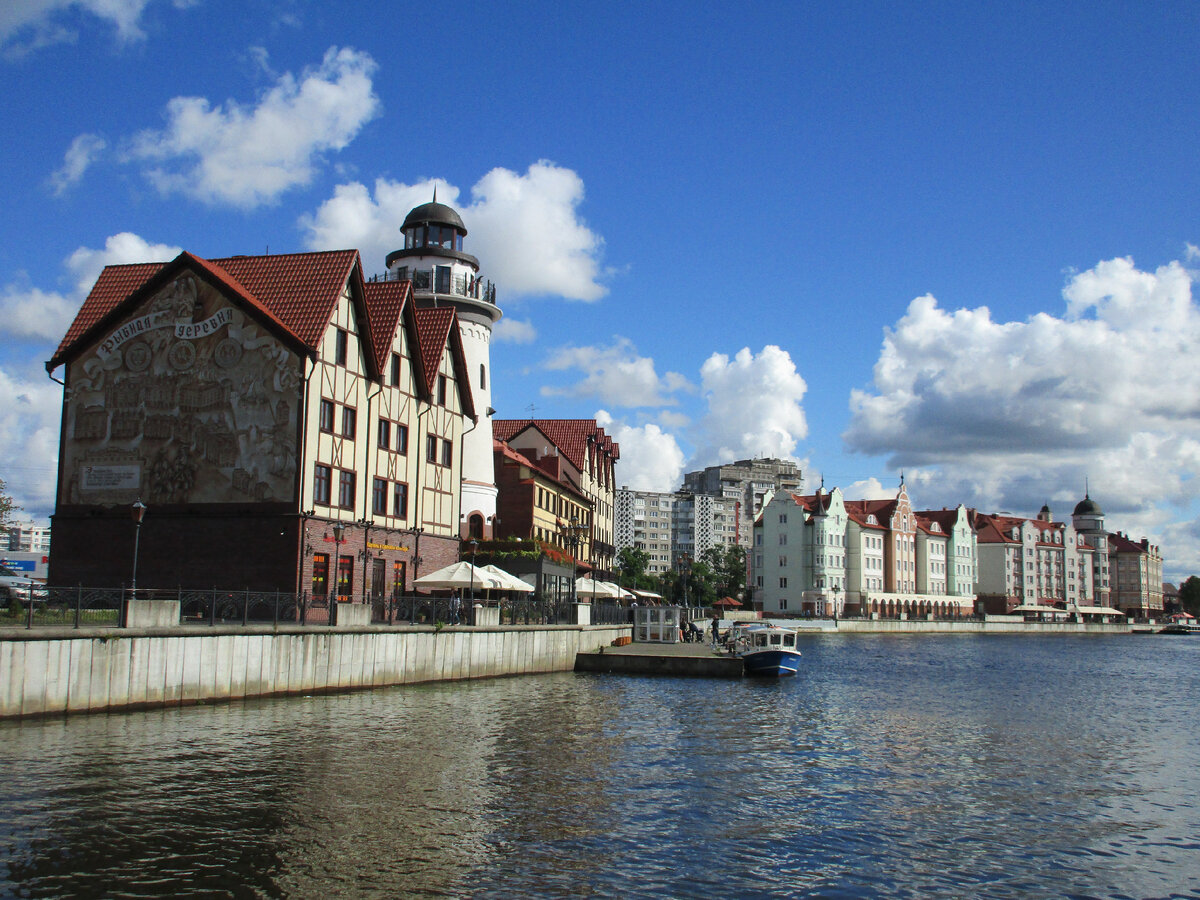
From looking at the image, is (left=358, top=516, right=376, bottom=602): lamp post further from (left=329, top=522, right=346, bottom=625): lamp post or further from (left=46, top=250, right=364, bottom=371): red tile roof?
(left=46, top=250, right=364, bottom=371): red tile roof

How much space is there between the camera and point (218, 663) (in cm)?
3011

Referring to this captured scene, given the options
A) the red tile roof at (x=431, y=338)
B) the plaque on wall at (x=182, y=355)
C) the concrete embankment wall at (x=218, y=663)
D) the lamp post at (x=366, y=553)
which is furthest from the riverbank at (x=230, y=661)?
the plaque on wall at (x=182, y=355)

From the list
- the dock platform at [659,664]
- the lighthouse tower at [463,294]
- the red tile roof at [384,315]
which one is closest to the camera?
the red tile roof at [384,315]

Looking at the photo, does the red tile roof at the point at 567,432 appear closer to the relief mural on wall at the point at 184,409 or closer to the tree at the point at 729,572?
the relief mural on wall at the point at 184,409

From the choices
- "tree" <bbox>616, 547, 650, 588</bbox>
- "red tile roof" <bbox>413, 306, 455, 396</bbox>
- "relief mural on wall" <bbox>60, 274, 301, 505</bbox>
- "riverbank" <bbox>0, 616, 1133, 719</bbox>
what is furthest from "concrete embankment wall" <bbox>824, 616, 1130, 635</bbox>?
"relief mural on wall" <bbox>60, 274, 301, 505</bbox>

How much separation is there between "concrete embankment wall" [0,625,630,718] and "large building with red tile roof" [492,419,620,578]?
30016mm

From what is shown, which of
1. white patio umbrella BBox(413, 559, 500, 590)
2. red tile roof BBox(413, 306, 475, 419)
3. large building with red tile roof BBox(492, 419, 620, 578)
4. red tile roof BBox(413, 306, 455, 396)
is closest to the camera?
white patio umbrella BBox(413, 559, 500, 590)

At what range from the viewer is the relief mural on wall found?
41.7m

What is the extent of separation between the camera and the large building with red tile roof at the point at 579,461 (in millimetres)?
82062

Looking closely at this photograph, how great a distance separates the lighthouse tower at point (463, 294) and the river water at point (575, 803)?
958 inches

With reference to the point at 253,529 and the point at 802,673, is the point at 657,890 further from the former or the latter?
the point at 802,673

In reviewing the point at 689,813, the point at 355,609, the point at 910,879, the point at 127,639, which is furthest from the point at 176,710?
the point at 910,879

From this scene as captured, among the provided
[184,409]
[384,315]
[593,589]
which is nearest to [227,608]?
[184,409]

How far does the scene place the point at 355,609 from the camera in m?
36.2
